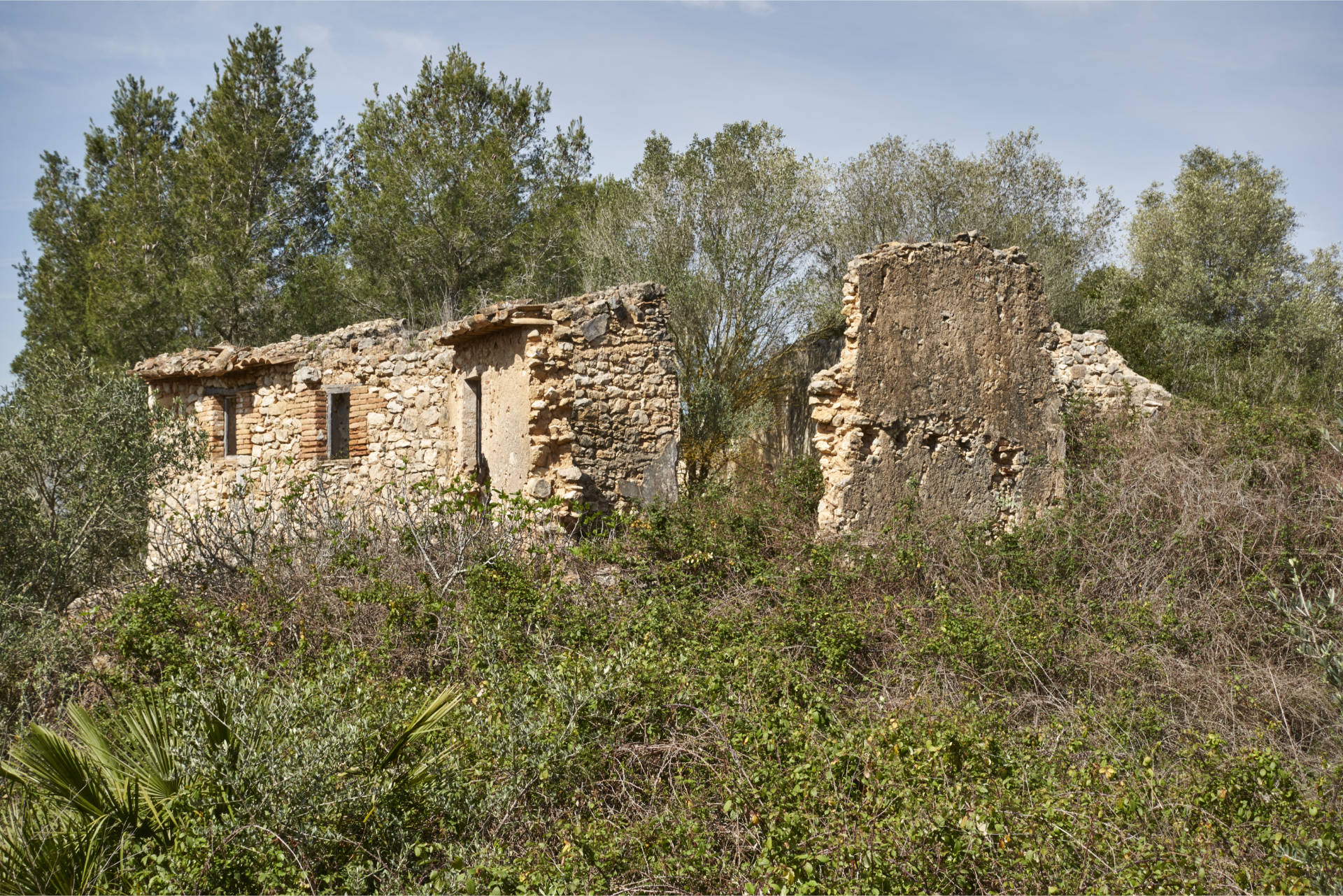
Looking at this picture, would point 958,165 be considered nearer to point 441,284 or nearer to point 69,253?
point 441,284

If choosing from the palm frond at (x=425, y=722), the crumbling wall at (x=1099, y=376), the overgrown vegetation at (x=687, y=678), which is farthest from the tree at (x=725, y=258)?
the palm frond at (x=425, y=722)

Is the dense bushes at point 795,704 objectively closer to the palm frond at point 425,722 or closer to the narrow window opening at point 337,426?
the palm frond at point 425,722

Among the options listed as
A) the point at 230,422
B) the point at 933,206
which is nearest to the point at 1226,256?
the point at 933,206

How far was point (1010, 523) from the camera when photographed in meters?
8.11

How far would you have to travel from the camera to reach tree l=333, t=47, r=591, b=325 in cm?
1809

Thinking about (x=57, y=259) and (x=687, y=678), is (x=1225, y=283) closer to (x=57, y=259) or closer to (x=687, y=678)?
(x=687, y=678)

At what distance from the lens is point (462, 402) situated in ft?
32.3

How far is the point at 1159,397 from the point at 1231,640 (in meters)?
5.28

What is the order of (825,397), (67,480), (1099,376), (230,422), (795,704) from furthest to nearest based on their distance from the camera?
(230,422) → (1099,376) → (825,397) → (67,480) → (795,704)

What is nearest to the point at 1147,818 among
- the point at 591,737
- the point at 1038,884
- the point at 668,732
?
the point at 1038,884

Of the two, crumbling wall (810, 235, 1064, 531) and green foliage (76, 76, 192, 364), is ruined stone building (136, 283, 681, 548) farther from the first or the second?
green foliage (76, 76, 192, 364)

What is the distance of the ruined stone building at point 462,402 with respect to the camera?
8.59 meters

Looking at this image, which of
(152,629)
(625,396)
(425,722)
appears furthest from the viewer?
(625,396)

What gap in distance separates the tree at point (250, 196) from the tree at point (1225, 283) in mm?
16469
